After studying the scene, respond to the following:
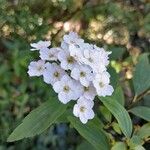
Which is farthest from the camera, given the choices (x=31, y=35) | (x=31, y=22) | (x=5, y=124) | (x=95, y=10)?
(x=95, y=10)

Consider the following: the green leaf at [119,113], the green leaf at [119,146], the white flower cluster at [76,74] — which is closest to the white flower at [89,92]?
the white flower cluster at [76,74]

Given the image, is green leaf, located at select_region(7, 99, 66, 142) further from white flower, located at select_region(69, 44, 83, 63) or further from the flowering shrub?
white flower, located at select_region(69, 44, 83, 63)

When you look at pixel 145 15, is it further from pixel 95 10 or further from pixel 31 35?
pixel 31 35


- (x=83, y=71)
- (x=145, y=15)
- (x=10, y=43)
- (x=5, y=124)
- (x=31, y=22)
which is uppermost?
(x=83, y=71)

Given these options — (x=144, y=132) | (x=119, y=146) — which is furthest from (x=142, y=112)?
(x=119, y=146)

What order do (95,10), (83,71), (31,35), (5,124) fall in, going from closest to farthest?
(83,71)
(31,35)
(5,124)
(95,10)

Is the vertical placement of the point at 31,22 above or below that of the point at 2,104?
above

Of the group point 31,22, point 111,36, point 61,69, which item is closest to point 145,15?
point 111,36
